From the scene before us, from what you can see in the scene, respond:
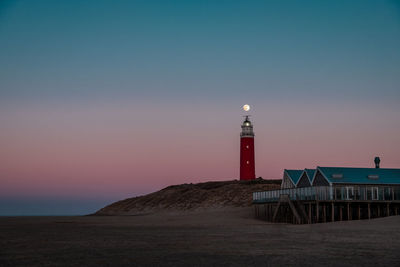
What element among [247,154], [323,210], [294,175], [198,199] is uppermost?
[247,154]

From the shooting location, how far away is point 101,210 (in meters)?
107

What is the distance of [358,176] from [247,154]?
33.3 meters

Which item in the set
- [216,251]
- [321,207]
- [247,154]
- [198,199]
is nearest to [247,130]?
[247,154]

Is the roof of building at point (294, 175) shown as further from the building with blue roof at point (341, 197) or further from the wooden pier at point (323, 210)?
the wooden pier at point (323, 210)

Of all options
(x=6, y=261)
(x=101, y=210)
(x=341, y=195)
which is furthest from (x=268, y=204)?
(x=101, y=210)

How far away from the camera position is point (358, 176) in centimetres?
4816

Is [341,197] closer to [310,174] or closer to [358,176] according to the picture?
[358,176]

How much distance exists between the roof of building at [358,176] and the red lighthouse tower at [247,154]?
31085 millimetres

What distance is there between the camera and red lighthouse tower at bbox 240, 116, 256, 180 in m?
80.2

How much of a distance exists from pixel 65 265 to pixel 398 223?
2676 centimetres

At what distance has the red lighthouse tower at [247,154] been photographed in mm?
80250

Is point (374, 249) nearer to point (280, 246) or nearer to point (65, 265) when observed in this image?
point (280, 246)

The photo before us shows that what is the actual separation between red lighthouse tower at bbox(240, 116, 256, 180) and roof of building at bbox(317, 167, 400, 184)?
31085mm

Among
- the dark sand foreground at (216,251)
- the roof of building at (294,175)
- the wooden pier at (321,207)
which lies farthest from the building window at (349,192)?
the dark sand foreground at (216,251)
